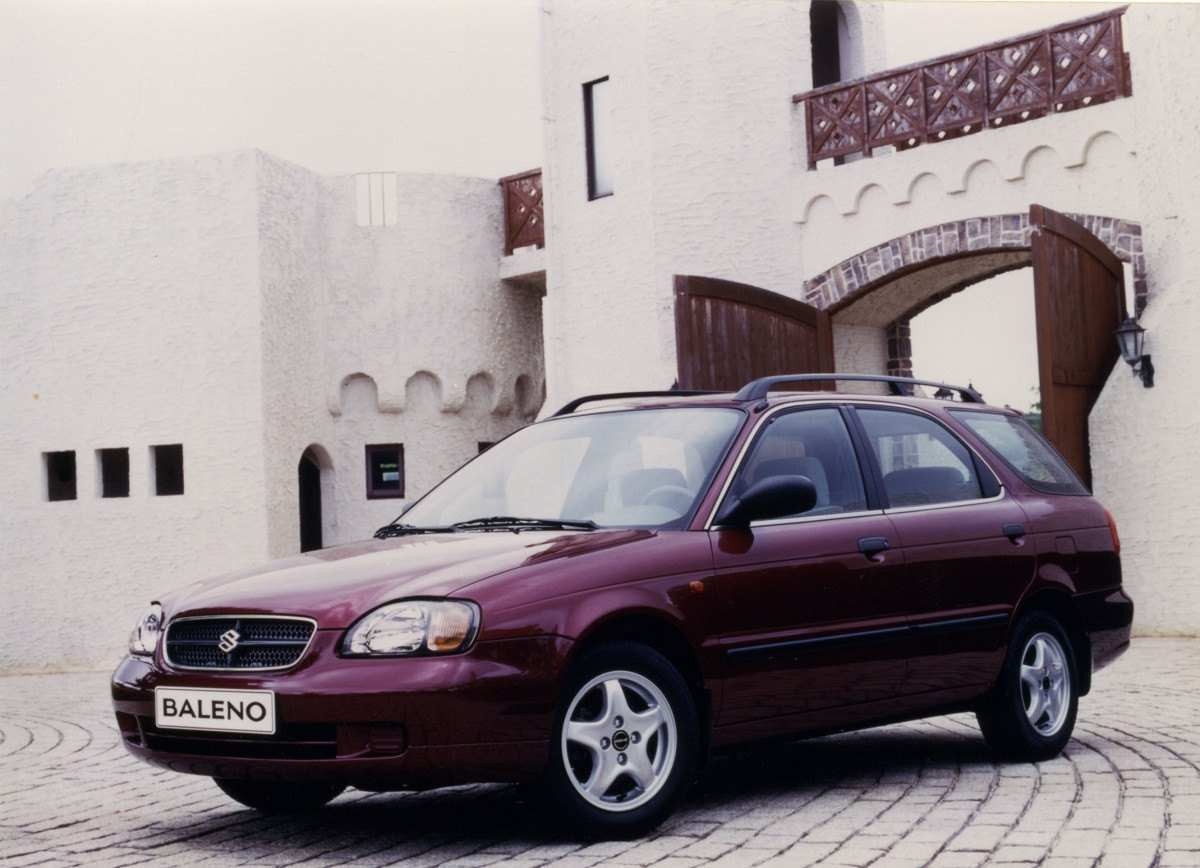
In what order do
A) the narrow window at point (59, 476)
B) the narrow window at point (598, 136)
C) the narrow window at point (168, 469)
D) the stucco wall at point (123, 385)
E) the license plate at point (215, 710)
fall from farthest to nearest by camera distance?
the narrow window at point (59, 476)
the narrow window at point (168, 469)
the stucco wall at point (123, 385)
the narrow window at point (598, 136)
the license plate at point (215, 710)

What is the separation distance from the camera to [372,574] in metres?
5.95

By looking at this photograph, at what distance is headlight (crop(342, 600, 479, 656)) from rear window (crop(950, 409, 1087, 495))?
3210mm

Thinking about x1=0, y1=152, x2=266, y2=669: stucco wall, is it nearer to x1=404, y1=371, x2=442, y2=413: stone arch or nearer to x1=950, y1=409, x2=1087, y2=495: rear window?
x1=404, y1=371, x2=442, y2=413: stone arch

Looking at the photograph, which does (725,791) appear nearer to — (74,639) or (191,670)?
(191,670)

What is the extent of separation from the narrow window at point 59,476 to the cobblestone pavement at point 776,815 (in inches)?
726

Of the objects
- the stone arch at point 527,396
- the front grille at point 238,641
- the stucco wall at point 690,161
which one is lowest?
the front grille at point 238,641

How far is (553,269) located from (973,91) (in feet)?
18.0

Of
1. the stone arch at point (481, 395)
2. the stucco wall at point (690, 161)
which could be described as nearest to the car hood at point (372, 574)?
the stucco wall at point (690, 161)

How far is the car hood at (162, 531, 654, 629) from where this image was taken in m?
5.73

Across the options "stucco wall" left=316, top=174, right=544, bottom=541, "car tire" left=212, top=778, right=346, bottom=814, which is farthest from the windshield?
"stucco wall" left=316, top=174, right=544, bottom=541

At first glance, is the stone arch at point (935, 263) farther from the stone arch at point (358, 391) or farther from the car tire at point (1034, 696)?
the stone arch at point (358, 391)

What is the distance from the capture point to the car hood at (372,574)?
18.8 ft

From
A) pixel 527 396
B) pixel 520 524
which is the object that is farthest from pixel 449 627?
pixel 527 396

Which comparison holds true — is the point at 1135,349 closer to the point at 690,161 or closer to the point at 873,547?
the point at 690,161
